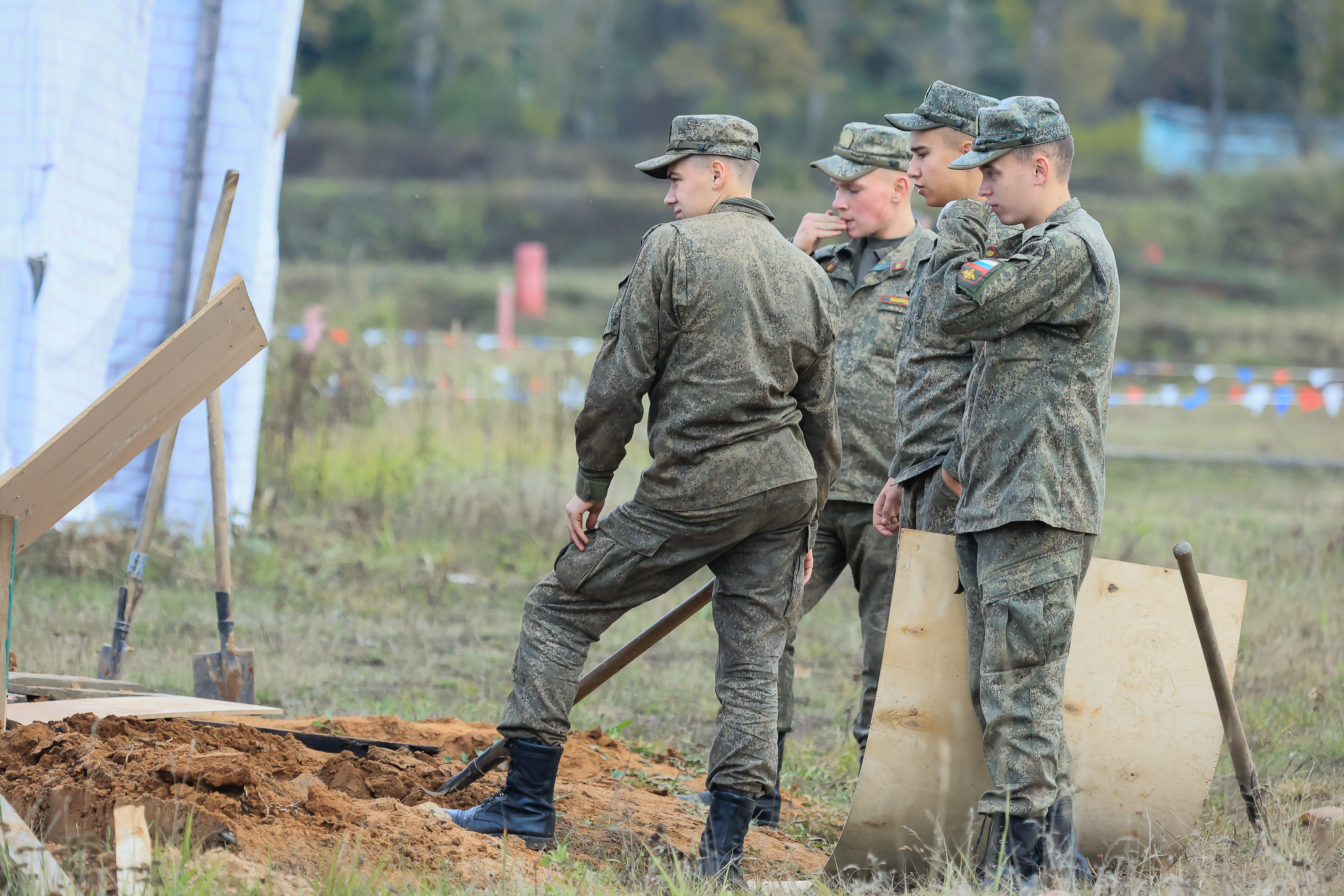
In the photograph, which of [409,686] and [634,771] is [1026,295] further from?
[409,686]

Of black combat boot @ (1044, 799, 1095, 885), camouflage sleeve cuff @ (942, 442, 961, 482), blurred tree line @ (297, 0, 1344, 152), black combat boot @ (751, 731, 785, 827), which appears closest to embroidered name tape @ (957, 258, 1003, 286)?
camouflage sleeve cuff @ (942, 442, 961, 482)

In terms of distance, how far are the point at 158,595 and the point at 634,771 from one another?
3426mm

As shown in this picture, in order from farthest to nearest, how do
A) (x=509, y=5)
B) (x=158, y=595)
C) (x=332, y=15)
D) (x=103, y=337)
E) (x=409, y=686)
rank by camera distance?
(x=509, y=5)
(x=332, y=15)
(x=103, y=337)
(x=158, y=595)
(x=409, y=686)

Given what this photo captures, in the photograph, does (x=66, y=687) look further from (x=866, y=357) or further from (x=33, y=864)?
(x=866, y=357)

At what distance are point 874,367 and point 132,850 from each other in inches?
111

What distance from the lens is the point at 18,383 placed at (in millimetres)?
7004

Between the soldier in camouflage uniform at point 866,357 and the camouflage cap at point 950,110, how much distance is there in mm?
470

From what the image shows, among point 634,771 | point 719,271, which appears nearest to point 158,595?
point 634,771

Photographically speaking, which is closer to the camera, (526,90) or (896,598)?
(896,598)

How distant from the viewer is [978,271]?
326 centimetres

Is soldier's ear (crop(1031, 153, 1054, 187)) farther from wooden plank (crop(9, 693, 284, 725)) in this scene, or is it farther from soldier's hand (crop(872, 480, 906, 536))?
wooden plank (crop(9, 693, 284, 725))

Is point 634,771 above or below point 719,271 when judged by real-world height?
below

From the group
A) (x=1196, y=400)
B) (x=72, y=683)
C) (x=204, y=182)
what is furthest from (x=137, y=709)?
(x=1196, y=400)

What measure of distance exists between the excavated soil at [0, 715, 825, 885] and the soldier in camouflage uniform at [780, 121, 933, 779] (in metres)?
0.74
